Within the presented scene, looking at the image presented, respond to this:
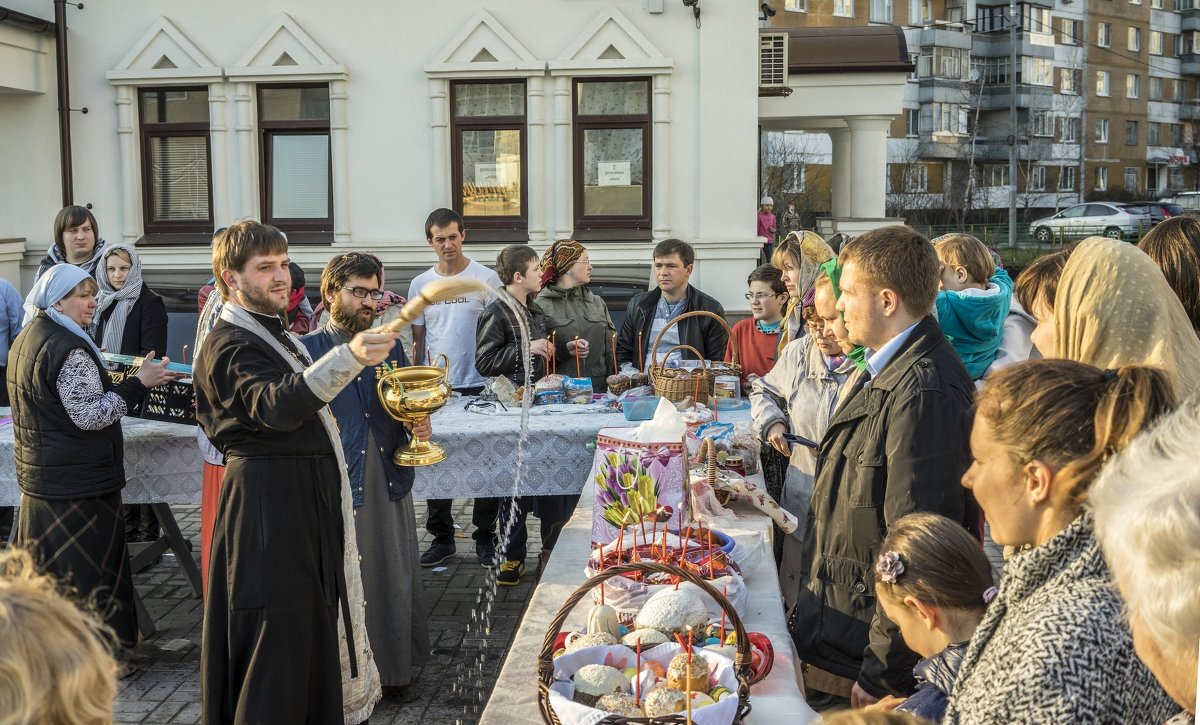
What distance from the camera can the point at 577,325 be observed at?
6.52m

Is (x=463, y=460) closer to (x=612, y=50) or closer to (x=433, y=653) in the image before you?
(x=433, y=653)

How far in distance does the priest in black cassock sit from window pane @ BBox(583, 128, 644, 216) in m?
7.85

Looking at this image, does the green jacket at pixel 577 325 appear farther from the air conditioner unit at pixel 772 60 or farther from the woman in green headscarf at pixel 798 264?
the air conditioner unit at pixel 772 60

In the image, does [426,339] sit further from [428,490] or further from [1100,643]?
[1100,643]

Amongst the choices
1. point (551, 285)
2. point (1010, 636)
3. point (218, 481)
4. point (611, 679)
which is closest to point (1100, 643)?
point (1010, 636)

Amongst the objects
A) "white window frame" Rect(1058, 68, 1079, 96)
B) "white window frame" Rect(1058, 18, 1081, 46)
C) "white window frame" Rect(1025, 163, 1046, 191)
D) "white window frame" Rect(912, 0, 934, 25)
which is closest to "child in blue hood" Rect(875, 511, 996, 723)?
"white window frame" Rect(1025, 163, 1046, 191)

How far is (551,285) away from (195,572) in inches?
101

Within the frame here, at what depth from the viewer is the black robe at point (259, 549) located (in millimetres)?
3516

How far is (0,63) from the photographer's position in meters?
10.8

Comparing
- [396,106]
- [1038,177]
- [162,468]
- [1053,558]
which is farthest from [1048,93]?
[1053,558]

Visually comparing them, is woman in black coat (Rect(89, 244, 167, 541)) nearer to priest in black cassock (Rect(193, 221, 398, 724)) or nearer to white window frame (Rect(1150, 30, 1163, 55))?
priest in black cassock (Rect(193, 221, 398, 724))

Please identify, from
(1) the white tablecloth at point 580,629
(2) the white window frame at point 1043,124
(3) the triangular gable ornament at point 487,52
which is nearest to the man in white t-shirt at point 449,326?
(1) the white tablecloth at point 580,629

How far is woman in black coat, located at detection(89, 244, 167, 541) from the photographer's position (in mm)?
6254

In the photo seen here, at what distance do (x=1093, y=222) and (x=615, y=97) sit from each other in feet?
100
